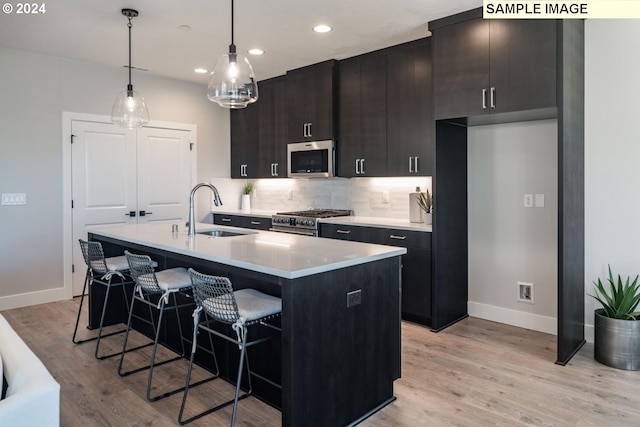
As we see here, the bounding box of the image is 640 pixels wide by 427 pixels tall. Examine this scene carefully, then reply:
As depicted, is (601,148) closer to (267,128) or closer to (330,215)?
(330,215)

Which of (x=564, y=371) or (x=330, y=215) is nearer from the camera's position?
(x=564, y=371)

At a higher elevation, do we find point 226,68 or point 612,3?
point 612,3

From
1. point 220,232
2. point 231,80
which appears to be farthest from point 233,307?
point 220,232

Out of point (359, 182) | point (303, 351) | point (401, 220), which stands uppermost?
point (359, 182)

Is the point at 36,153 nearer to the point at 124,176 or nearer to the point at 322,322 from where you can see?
the point at 124,176

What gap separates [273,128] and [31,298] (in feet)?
10.9

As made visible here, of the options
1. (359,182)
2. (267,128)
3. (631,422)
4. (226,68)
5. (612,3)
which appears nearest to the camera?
(631,422)

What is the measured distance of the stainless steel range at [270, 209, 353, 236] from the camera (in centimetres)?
477

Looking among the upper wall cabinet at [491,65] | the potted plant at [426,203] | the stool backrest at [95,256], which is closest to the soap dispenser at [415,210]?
the potted plant at [426,203]

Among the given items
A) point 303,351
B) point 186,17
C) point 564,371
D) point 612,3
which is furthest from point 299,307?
point 612,3

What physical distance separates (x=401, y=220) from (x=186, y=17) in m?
2.76

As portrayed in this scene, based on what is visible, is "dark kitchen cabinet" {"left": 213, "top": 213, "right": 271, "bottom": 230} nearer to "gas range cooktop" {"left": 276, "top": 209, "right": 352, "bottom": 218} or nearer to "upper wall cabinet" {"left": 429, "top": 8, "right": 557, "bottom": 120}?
"gas range cooktop" {"left": 276, "top": 209, "right": 352, "bottom": 218}

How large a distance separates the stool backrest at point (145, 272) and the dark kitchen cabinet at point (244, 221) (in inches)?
96.9

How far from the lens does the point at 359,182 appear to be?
17.0 ft
